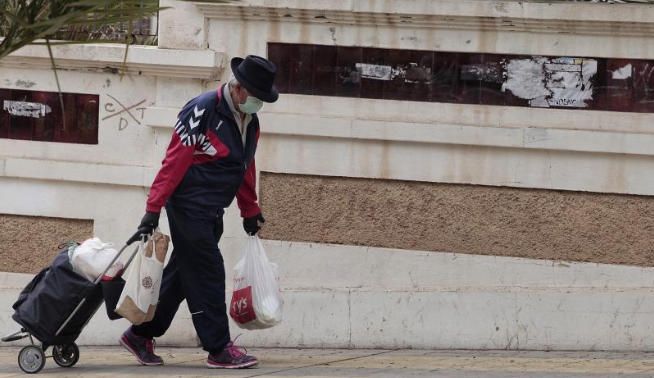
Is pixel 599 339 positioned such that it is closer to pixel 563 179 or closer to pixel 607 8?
pixel 563 179

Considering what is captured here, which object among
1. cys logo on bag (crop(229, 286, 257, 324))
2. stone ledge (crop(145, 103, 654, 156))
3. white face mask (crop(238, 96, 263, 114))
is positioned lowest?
cys logo on bag (crop(229, 286, 257, 324))

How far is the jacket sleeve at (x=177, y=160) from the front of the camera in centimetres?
697

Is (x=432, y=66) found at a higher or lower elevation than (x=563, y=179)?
higher

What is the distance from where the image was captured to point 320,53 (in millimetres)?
8156

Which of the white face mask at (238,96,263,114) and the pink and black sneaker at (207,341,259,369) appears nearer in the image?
the white face mask at (238,96,263,114)

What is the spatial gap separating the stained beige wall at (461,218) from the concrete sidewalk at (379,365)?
2.14ft

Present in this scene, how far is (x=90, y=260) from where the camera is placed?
7.18 metres

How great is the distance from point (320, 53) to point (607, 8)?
5.79ft

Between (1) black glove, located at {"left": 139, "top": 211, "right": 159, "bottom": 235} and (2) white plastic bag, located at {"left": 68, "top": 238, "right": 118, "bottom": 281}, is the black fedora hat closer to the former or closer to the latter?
(1) black glove, located at {"left": 139, "top": 211, "right": 159, "bottom": 235}

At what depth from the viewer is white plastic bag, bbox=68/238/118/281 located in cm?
718

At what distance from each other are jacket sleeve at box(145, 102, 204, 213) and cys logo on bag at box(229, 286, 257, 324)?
70 centimetres

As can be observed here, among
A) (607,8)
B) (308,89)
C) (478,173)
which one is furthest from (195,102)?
(607,8)

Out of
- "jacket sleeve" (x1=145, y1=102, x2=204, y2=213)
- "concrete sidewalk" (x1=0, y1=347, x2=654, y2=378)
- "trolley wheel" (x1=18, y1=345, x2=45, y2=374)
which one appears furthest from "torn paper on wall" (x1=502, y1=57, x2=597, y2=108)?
"trolley wheel" (x1=18, y1=345, x2=45, y2=374)

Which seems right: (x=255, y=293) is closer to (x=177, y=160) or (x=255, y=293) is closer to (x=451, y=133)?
(x=177, y=160)
